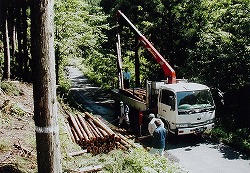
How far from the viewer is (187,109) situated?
12531mm

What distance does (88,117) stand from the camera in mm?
14688

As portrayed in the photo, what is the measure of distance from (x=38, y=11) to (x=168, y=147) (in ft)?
29.7

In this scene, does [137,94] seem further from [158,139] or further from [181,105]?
[158,139]

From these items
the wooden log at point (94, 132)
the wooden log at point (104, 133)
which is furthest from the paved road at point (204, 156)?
the wooden log at point (94, 132)

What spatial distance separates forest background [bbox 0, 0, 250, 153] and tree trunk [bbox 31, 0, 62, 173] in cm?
890

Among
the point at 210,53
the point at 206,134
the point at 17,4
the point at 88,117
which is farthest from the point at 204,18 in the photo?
the point at 17,4

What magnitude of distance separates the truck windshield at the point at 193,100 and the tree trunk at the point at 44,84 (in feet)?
26.1

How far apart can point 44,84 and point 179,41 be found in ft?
52.6

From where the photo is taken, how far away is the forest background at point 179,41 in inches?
563

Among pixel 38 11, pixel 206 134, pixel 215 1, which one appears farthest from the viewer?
pixel 215 1

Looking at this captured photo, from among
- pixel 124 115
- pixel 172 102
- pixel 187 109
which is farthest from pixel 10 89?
pixel 187 109

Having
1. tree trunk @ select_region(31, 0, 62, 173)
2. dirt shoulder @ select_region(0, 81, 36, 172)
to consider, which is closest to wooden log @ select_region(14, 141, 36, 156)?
dirt shoulder @ select_region(0, 81, 36, 172)

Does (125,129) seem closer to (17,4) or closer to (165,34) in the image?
(165,34)

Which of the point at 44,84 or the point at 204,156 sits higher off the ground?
the point at 44,84
